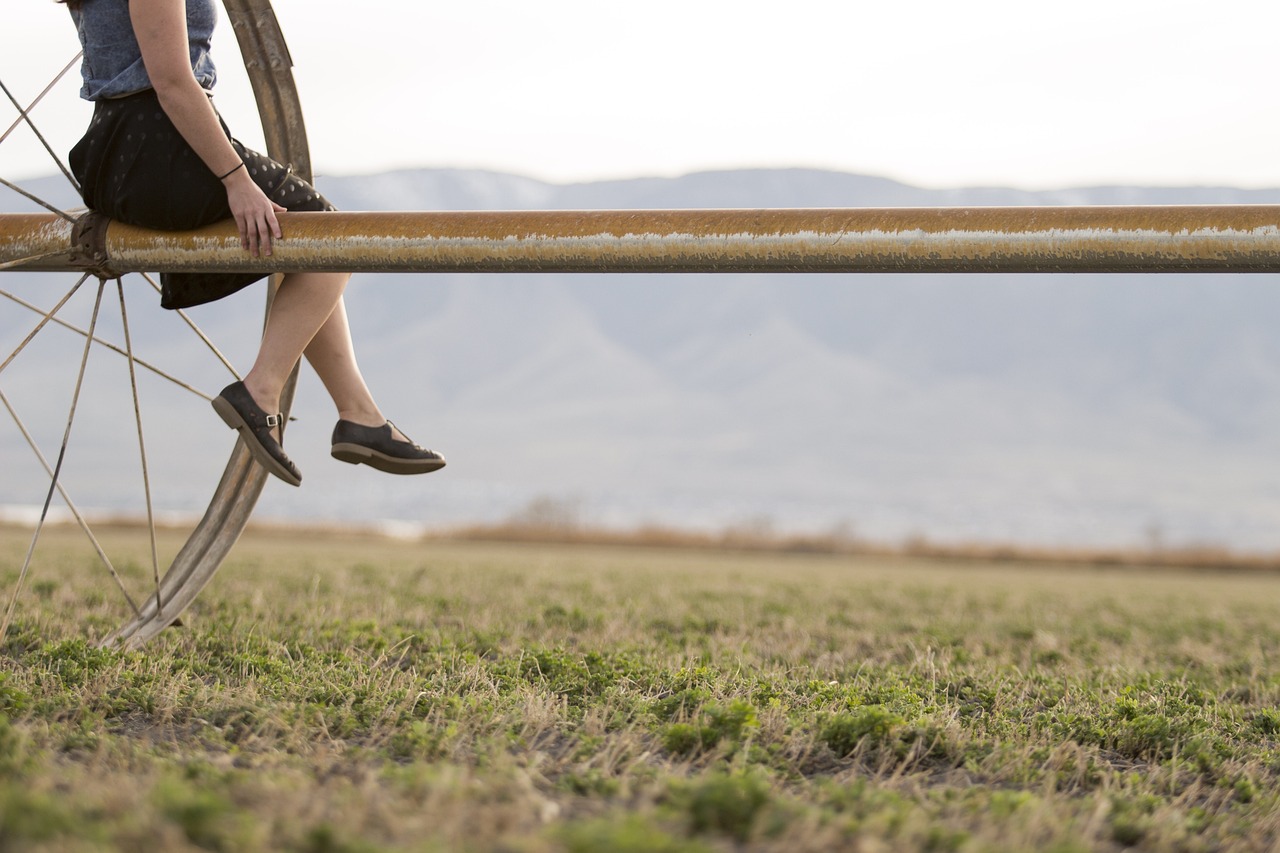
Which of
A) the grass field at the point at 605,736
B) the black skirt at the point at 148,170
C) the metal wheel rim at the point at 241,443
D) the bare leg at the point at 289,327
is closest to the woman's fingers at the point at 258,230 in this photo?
the black skirt at the point at 148,170

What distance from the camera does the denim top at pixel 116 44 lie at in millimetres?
3559

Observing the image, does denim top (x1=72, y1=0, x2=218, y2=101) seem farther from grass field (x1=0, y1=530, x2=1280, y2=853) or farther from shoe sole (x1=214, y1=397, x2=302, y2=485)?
grass field (x1=0, y1=530, x2=1280, y2=853)

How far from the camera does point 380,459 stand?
3908mm

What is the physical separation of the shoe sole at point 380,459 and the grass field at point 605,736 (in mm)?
627

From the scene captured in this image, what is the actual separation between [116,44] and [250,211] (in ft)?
2.16

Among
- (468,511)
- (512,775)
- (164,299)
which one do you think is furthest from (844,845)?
(468,511)

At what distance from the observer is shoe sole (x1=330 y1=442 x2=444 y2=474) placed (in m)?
3.87

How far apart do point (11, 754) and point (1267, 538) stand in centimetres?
17273

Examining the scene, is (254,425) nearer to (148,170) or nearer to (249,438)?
(249,438)

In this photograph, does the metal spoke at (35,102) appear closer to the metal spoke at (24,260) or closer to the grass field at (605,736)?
the metal spoke at (24,260)

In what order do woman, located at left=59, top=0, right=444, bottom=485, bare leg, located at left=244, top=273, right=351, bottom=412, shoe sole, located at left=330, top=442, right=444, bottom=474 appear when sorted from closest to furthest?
woman, located at left=59, top=0, right=444, bottom=485 < bare leg, located at left=244, top=273, right=351, bottom=412 < shoe sole, located at left=330, top=442, right=444, bottom=474

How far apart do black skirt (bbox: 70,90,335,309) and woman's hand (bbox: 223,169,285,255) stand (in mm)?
120

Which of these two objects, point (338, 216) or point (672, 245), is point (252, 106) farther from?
point (672, 245)

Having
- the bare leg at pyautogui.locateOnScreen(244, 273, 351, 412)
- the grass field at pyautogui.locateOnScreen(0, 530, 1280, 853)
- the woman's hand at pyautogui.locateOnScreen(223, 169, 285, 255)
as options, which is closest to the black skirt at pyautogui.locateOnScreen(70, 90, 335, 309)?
the woman's hand at pyautogui.locateOnScreen(223, 169, 285, 255)
